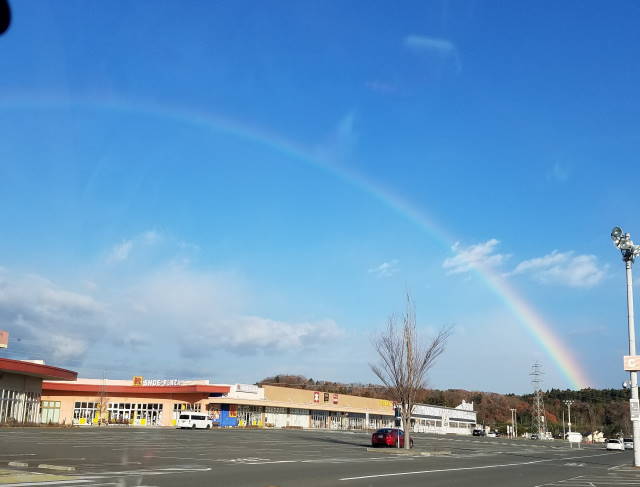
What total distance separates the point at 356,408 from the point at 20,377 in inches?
2270

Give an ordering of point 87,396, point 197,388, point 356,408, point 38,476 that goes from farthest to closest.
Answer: point 356,408, point 87,396, point 197,388, point 38,476

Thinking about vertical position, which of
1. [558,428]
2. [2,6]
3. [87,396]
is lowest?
[558,428]

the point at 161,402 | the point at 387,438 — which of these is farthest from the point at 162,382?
the point at 387,438

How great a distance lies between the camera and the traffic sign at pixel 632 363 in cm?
2506

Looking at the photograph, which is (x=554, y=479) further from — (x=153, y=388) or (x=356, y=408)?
(x=356, y=408)

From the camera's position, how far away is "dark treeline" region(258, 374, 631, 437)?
145875 mm

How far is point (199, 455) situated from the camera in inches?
1013

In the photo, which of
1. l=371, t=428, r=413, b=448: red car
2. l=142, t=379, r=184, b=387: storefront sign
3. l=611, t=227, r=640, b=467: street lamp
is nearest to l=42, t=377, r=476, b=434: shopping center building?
l=142, t=379, r=184, b=387: storefront sign

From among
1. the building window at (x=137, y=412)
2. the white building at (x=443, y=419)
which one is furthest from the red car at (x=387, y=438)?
the white building at (x=443, y=419)

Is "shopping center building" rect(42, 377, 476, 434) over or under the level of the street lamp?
under

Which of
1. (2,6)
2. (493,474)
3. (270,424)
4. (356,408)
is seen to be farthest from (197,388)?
(2,6)

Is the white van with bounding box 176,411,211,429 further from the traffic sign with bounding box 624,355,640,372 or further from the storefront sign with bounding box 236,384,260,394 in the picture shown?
the traffic sign with bounding box 624,355,640,372

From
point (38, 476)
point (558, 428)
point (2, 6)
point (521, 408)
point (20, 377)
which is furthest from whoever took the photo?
point (521, 408)

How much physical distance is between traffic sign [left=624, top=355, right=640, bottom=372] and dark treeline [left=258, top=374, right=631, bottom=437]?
119 meters
